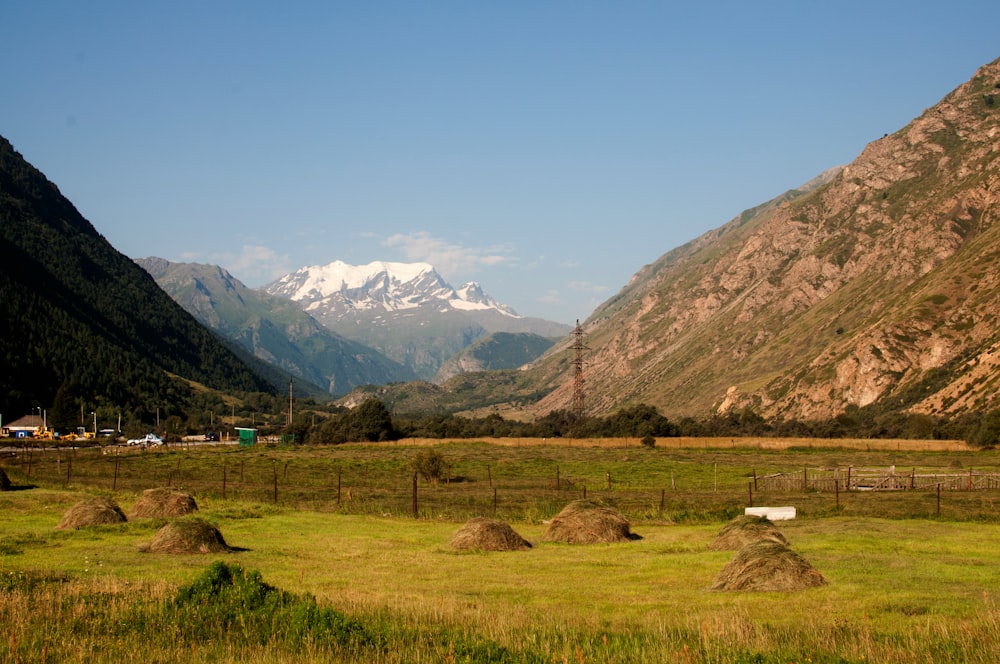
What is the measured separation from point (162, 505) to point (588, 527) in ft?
65.8

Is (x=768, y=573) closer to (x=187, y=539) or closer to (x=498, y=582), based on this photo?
(x=498, y=582)

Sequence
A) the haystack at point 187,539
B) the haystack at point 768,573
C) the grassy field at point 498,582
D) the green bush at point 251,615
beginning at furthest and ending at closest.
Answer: the haystack at point 187,539
the haystack at point 768,573
the green bush at point 251,615
the grassy field at point 498,582

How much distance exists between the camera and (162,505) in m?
38.7

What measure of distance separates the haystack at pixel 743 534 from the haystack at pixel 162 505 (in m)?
24.2

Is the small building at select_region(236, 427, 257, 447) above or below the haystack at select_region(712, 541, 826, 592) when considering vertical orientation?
below

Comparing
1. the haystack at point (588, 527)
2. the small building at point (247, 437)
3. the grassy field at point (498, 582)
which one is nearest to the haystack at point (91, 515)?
the grassy field at point (498, 582)

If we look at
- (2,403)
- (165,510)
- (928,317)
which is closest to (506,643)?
(165,510)


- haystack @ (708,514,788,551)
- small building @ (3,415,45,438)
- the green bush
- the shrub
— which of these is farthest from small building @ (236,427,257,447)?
the green bush

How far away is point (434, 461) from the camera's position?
6266 centimetres

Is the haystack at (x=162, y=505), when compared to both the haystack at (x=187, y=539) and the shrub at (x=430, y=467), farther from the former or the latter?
the shrub at (x=430, y=467)

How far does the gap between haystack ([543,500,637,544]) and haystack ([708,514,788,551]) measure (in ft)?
13.1

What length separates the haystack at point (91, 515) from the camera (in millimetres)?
34344

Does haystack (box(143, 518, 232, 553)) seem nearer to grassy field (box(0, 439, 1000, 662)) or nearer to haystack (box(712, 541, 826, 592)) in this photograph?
grassy field (box(0, 439, 1000, 662))

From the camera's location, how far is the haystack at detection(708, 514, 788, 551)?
94.4 feet
